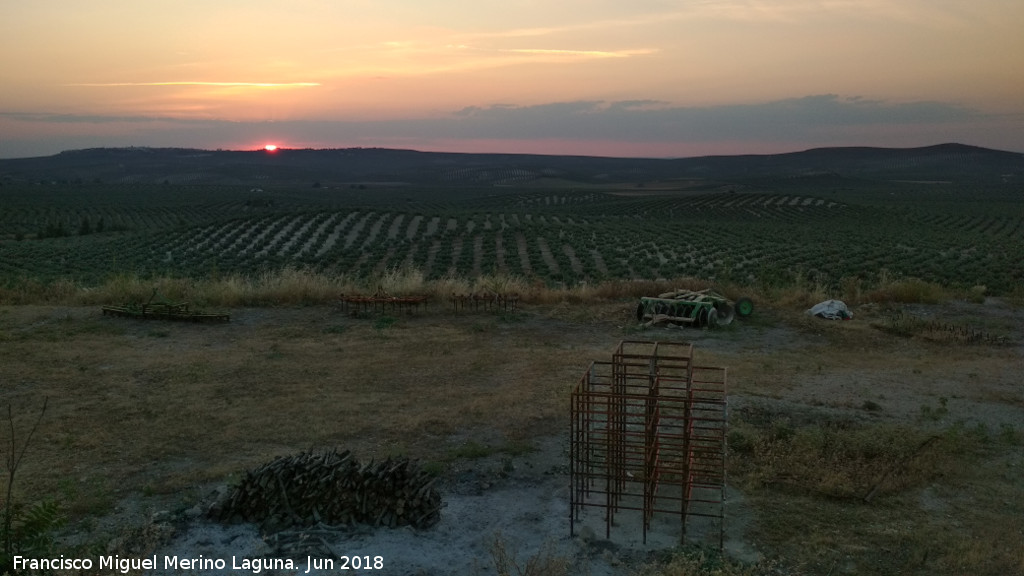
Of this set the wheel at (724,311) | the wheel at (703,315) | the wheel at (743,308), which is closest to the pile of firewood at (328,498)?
the wheel at (703,315)

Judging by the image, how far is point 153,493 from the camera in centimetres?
823

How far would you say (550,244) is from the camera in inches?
1784

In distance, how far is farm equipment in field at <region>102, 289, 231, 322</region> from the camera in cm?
1756

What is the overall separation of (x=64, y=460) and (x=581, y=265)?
29447 mm

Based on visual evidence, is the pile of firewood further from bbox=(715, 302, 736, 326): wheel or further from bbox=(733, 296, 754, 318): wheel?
bbox=(733, 296, 754, 318): wheel

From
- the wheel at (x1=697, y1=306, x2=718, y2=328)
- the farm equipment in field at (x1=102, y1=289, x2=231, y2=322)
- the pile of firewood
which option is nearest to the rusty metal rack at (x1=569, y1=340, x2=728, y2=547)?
the pile of firewood

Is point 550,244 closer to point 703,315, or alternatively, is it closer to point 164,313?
point 703,315

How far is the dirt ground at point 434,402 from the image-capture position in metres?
7.20

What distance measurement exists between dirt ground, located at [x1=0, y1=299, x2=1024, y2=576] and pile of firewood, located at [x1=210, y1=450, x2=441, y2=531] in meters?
0.18

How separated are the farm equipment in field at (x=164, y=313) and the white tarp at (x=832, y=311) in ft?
45.1

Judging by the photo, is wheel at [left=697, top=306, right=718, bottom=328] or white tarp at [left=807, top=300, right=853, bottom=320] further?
white tarp at [left=807, top=300, right=853, bottom=320]

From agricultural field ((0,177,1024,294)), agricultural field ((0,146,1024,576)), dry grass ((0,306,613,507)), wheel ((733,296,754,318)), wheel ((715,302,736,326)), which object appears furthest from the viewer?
agricultural field ((0,177,1024,294))

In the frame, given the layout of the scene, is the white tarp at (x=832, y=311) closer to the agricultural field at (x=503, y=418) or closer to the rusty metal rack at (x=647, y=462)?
the agricultural field at (x=503, y=418)

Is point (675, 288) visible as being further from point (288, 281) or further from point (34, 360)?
point (34, 360)
